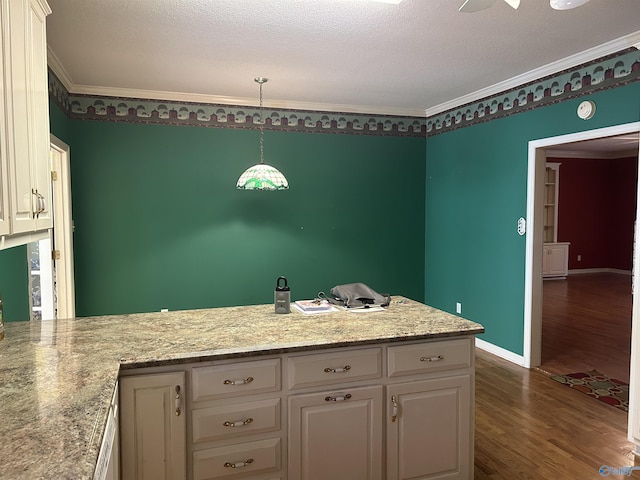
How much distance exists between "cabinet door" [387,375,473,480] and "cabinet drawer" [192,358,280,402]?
0.56 m

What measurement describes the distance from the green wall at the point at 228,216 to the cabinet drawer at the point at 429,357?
3.07m

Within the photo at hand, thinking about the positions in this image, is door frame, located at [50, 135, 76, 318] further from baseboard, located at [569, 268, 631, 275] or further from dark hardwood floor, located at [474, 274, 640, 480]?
baseboard, located at [569, 268, 631, 275]

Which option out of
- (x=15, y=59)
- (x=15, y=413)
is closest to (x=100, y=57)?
(x=15, y=59)

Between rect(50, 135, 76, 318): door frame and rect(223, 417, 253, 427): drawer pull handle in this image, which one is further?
rect(50, 135, 76, 318): door frame

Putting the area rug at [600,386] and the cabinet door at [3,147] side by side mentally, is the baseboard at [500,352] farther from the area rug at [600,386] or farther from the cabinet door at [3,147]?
the cabinet door at [3,147]

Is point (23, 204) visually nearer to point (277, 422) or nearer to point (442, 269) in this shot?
point (277, 422)

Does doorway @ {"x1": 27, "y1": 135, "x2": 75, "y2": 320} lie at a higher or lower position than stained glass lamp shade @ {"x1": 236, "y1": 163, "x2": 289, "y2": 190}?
lower

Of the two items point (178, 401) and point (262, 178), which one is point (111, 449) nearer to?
point (178, 401)

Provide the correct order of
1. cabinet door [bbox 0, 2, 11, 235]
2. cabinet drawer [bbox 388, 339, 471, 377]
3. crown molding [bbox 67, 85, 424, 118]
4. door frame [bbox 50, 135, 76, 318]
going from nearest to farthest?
cabinet door [bbox 0, 2, 11, 235] < cabinet drawer [bbox 388, 339, 471, 377] < door frame [bbox 50, 135, 76, 318] < crown molding [bbox 67, 85, 424, 118]

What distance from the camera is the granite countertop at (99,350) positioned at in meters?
1.17

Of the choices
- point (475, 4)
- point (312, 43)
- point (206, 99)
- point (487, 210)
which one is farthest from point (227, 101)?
point (475, 4)

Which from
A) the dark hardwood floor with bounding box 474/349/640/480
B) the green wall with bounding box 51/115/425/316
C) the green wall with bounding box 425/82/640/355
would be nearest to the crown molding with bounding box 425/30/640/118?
the green wall with bounding box 425/82/640/355

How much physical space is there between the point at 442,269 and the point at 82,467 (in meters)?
4.75

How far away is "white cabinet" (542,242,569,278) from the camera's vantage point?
914 centimetres
